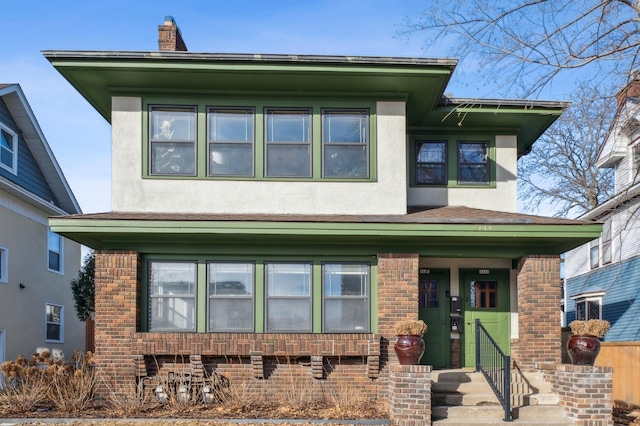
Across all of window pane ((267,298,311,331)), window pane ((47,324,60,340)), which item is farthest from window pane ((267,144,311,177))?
window pane ((47,324,60,340))

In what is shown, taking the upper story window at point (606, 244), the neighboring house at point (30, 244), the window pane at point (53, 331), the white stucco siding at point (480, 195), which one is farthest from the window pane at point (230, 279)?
the upper story window at point (606, 244)

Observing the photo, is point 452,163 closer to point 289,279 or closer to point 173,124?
point 289,279

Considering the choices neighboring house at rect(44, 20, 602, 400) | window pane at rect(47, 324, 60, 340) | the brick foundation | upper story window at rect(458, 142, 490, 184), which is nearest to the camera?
the brick foundation

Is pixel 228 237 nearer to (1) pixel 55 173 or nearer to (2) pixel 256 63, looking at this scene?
(2) pixel 256 63

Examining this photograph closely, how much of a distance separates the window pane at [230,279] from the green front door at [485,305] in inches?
173

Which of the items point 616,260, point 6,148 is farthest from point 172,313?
point 616,260

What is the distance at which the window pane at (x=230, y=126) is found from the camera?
11570 millimetres

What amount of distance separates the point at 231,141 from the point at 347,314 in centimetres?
399

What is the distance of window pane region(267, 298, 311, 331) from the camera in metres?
11.3

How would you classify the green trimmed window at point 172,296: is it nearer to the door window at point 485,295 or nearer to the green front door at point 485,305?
the green front door at point 485,305

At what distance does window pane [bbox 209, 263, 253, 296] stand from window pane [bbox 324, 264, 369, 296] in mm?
1487

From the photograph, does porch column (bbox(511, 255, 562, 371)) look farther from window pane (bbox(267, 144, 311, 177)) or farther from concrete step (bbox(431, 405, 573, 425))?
window pane (bbox(267, 144, 311, 177))

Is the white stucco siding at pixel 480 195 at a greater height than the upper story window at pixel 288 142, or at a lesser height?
lesser

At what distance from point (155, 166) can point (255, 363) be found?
417 cm
